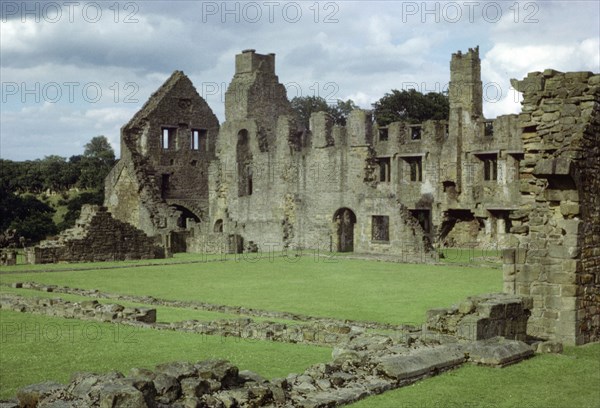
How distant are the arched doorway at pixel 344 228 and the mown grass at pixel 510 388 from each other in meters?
25.5

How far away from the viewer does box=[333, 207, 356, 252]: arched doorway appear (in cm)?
3662

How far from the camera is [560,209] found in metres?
13.5

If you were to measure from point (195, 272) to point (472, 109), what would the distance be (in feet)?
67.0

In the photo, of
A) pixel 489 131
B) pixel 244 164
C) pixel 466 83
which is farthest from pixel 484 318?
pixel 489 131

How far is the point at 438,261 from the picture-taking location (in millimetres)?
29281

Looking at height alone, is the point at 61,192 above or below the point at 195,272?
above

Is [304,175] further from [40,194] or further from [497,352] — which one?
[497,352]

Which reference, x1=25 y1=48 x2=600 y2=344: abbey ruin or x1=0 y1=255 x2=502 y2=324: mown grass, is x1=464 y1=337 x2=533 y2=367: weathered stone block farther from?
x1=25 y1=48 x2=600 y2=344: abbey ruin

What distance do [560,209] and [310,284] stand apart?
936 centimetres

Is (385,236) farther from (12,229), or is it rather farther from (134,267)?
(12,229)

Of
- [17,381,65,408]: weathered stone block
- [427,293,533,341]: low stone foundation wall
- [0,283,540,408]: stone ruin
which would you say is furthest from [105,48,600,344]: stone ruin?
[17,381,65,408]: weathered stone block

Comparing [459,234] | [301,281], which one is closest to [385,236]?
[459,234]

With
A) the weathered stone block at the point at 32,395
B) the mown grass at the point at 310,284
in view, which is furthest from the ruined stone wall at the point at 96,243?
the weathered stone block at the point at 32,395

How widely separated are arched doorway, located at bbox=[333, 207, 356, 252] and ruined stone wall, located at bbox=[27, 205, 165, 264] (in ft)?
26.6
